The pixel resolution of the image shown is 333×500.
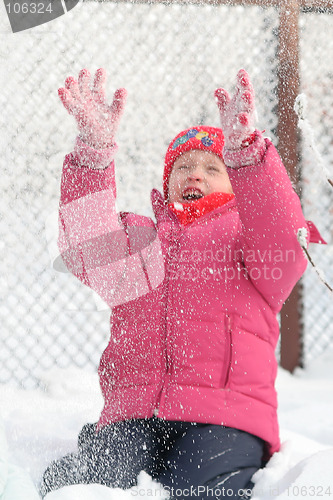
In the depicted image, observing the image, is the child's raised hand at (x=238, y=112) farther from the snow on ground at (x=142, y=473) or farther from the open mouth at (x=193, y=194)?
the snow on ground at (x=142, y=473)

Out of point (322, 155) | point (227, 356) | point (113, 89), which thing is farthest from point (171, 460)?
point (322, 155)

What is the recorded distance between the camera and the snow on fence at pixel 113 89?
2.42 metres

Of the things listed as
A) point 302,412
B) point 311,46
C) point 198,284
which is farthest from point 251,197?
point 311,46

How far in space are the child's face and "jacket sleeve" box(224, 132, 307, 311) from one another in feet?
0.71

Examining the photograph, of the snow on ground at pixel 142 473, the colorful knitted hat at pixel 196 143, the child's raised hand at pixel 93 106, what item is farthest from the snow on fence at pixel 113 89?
the child's raised hand at pixel 93 106

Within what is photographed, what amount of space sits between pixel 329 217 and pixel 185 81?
A: 0.98m

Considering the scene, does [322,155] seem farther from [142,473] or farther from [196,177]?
[142,473]

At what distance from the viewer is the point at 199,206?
1464 mm

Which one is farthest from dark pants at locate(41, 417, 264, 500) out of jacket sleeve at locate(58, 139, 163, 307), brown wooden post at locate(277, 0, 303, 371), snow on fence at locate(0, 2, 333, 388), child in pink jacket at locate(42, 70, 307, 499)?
brown wooden post at locate(277, 0, 303, 371)

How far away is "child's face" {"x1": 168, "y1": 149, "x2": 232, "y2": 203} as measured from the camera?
1478 millimetres

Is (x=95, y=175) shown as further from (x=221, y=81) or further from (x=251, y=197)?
(x=221, y=81)

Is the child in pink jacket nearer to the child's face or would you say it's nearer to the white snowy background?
the child's face

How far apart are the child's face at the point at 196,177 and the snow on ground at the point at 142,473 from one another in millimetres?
635

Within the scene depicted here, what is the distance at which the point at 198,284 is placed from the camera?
53.2 inches
